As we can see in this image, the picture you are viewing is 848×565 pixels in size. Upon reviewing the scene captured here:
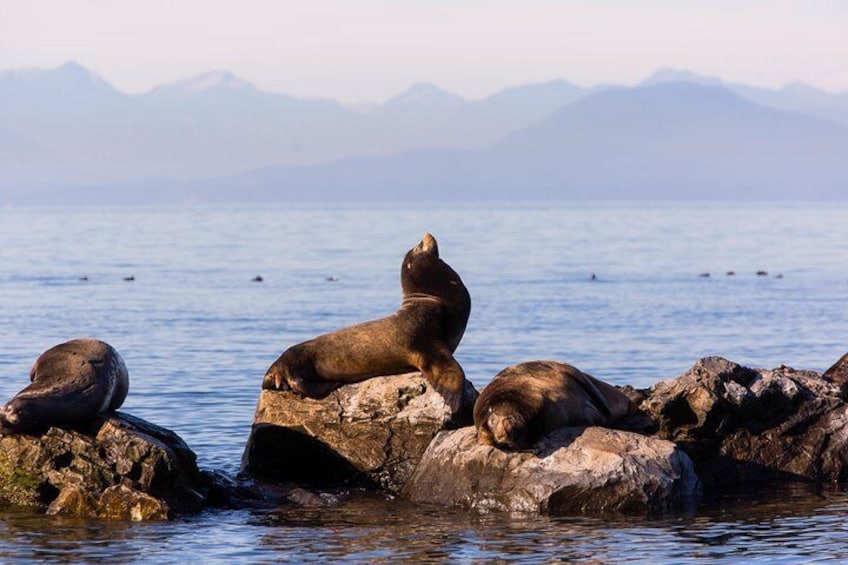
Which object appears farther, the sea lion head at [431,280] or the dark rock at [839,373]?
the dark rock at [839,373]

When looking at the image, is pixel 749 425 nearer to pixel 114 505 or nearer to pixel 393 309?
pixel 114 505

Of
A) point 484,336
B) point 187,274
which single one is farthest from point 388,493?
point 187,274

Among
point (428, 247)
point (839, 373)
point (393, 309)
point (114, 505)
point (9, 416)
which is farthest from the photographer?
point (393, 309)

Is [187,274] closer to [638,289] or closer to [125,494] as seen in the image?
[638,289]

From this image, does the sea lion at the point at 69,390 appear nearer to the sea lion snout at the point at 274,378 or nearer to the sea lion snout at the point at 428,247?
the sea lion snout at the point at 274,378

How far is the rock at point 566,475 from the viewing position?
12.7 metres

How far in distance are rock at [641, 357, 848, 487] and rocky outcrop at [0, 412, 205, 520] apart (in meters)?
4.40

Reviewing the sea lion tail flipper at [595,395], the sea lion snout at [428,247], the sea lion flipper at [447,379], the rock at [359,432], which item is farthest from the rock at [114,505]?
the sea lion snout at [428,247]

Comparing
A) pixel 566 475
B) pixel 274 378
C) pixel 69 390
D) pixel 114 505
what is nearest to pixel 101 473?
pixel 114 505

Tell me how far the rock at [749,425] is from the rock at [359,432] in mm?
1932

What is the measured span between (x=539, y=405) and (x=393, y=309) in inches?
1071

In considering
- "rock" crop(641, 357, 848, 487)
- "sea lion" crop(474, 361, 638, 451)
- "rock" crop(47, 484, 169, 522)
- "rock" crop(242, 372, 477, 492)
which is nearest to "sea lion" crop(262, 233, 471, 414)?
"rock" crop(242, 372, 477, 492)

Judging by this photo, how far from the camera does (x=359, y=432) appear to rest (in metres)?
14.1

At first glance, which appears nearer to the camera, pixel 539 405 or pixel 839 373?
pixel 539 405
